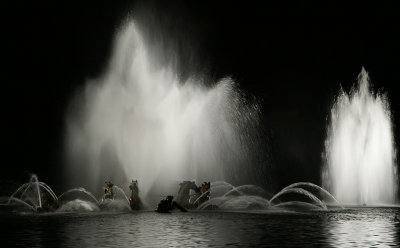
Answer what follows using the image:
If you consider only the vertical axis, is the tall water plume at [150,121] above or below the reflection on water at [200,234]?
above

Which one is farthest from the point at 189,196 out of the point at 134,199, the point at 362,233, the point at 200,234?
the point at 362,233

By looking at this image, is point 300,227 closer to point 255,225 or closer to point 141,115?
point 255,225

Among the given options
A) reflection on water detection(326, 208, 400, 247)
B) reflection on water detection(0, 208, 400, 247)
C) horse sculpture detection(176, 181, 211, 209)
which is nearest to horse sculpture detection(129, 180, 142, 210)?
horse sculpture detection(176, 181, 211, 209)

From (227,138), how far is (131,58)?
42.5 ft

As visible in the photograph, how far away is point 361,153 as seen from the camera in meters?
60.8

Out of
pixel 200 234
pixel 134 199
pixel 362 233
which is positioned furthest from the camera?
pixel 134 199

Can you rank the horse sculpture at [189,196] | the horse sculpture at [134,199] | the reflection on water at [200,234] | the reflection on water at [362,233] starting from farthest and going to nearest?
the horse sculpture at [189,196] → the horse sculpture at [134,199] → the reflection on water at [362,233] → the reflection on water at [200,234]

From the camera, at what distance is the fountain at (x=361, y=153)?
59656mm

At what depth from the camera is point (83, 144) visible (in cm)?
5966

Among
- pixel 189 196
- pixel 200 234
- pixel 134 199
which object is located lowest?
pixel 200 234

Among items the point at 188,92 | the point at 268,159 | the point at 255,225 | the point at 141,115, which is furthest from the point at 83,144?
the point at 268,159

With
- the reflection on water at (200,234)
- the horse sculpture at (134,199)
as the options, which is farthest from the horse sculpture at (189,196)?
the reflection on water at (200,234)

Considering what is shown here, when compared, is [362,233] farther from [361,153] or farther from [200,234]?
[361,153]

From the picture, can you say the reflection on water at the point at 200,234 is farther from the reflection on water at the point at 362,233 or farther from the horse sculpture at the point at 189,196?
the horse sculpture at the point at 189,196
